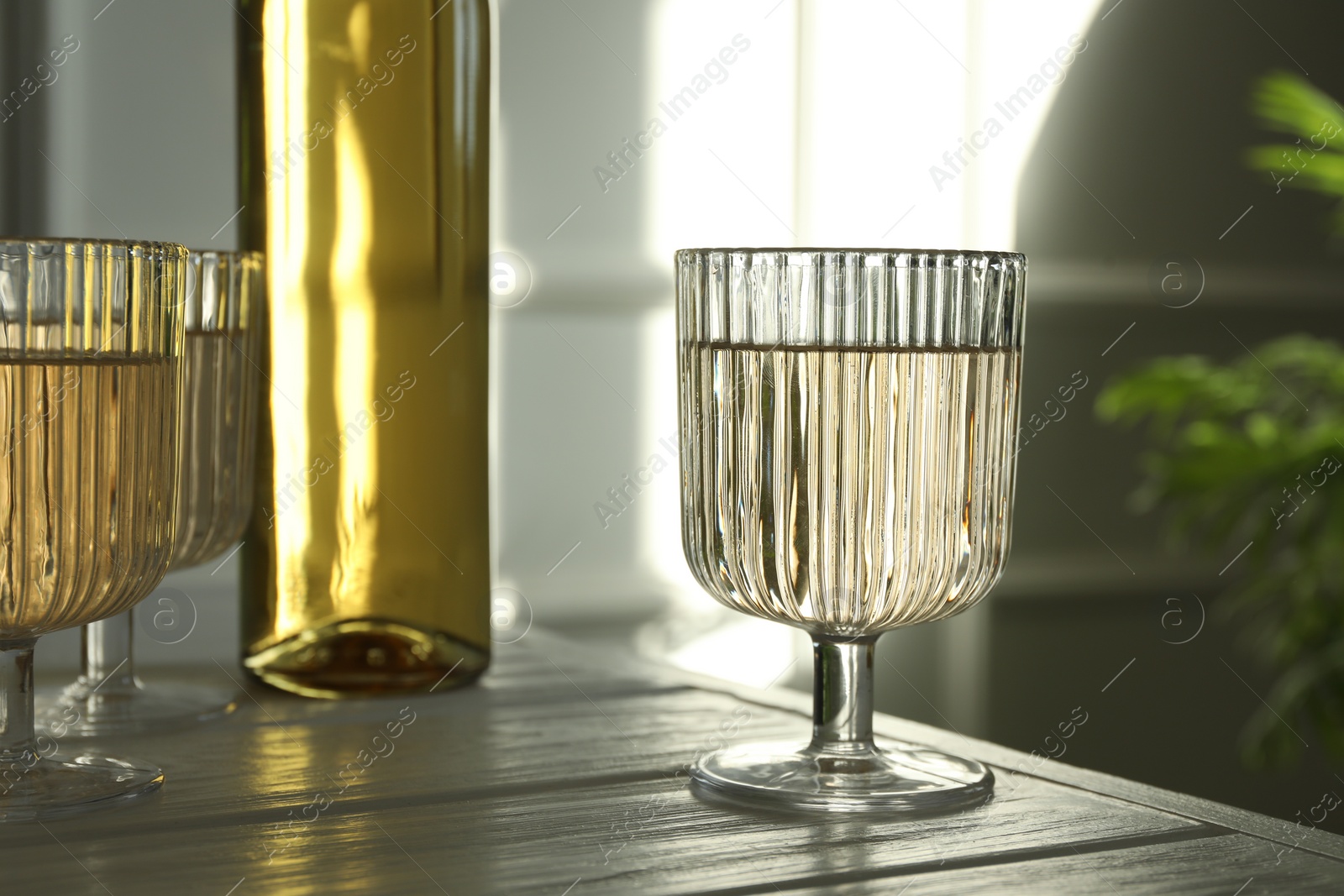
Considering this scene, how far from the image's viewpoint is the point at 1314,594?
7.81 ft

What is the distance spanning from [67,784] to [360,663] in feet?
0.82

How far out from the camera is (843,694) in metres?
0.60

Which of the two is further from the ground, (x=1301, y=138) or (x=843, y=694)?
(x=1301, y=138)

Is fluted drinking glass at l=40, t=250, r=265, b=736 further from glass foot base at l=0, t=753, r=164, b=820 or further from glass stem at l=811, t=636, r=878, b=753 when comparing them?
glass stem at l=811, t=636, r=878, b=753

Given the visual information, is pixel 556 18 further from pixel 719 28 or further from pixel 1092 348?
pixel 1092 348

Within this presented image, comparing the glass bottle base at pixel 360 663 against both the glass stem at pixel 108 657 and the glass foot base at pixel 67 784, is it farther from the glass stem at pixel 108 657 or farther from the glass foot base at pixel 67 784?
the glass foot base at pixel 67 784

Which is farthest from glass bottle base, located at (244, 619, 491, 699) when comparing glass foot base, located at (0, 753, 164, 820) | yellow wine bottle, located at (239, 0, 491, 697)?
glass foot base, located at (0, 753, 164, 820)

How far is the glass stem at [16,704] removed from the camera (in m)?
0.57

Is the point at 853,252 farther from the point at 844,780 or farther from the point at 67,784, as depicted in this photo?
the point at 67,784

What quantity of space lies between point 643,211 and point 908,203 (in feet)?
1.56

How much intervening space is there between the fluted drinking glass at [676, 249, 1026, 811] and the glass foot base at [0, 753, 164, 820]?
0.22 m

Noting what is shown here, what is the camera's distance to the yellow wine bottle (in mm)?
809

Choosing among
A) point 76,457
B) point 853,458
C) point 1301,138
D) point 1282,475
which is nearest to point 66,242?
point 76,457

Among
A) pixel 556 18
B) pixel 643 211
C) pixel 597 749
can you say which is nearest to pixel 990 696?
pixel 643 211
